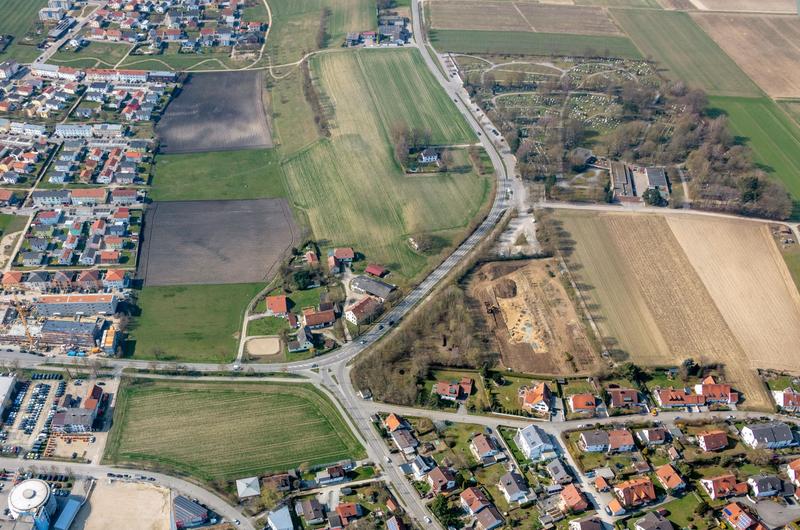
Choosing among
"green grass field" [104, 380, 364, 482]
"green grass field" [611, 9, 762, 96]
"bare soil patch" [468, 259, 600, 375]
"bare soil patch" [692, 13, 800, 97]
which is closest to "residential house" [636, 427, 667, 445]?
A: "bare soil patch" [468, 259, 600, 375]

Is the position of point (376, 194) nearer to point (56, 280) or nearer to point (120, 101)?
point (56, 280)

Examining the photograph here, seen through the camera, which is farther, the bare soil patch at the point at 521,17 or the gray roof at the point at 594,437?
the bare soil patch at the point at 521,17

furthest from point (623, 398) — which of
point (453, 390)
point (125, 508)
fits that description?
point (125, 508)

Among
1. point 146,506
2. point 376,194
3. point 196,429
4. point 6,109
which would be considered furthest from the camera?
point 6,109

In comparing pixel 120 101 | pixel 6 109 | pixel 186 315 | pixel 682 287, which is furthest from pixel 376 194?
pixel 6 109

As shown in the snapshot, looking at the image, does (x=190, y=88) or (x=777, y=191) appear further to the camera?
(x=190, y=88)

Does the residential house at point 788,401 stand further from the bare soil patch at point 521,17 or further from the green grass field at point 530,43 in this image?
the bare soil patch at point 521,17

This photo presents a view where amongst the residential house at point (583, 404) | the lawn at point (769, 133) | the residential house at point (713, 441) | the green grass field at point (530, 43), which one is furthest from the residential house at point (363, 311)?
the green grass field at point (530, 43)
